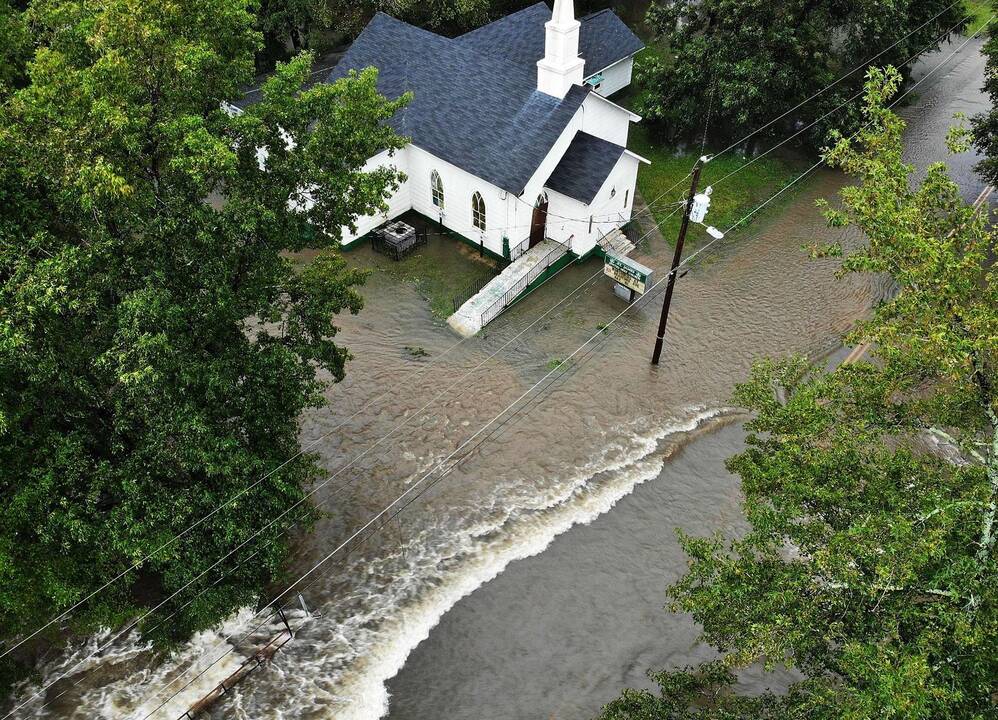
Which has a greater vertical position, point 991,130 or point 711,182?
point 991,130

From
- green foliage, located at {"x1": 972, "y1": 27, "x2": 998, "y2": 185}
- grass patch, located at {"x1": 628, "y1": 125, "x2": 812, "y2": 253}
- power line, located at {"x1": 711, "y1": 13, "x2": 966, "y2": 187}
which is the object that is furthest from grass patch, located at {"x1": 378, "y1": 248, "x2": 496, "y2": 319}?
green foliage, located at {"x1": 972, "y1": 27, "x2": 998, "y2": 185}

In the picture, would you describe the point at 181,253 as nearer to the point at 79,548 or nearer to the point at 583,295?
the point at 79,548

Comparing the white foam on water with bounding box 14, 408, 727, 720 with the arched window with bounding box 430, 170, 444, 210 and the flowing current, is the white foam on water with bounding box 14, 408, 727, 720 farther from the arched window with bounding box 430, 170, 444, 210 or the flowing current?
the arched window with bounding box 430, 170, 444, 210

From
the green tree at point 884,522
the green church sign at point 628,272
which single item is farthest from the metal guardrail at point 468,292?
the green tree at point 884,522

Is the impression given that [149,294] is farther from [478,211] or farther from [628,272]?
[628,272]

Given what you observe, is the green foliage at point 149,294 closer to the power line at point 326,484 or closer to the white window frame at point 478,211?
the power line at point 326,484

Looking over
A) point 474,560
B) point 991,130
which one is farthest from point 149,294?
point 991,130

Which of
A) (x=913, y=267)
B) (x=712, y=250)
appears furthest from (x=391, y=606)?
(x=712, y=250)
